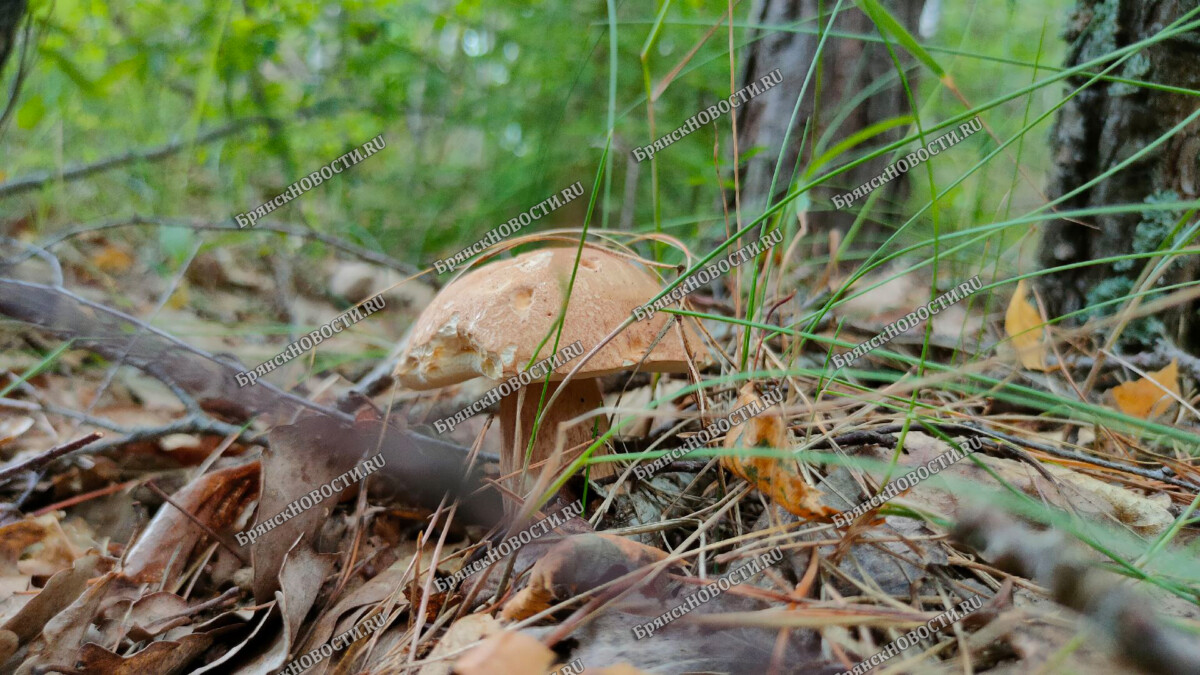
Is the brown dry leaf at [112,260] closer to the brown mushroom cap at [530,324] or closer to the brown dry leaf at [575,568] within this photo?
the brown mushroom cap at [530,324]

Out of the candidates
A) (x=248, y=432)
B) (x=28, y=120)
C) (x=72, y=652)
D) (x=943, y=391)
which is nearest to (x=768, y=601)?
(x=943, y=391)

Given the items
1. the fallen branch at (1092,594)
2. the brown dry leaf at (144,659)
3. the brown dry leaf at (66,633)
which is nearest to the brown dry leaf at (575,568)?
the fallen branch at (1092,594)

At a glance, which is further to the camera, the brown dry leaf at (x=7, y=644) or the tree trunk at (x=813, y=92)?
the tree trunk at (x=813, y=92)

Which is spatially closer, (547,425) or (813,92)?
(547,425)

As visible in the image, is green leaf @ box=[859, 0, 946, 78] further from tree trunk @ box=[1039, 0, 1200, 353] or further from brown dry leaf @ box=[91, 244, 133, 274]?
brown dry leaf @ box=[91, 244, 133, 274]

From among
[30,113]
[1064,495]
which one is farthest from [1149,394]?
[30,113]

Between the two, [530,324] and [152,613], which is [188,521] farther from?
[530,324]
